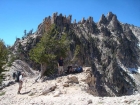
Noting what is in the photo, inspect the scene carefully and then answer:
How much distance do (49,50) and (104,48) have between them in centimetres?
10107

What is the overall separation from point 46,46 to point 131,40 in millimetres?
133253

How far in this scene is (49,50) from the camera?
72.2ft

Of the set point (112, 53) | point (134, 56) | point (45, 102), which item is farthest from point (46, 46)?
point (134, 56)

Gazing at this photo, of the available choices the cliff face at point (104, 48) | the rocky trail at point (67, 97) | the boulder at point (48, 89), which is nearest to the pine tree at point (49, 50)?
the rocky trail at point (67, 97)

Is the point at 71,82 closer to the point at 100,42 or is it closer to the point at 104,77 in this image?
the point at 104,77

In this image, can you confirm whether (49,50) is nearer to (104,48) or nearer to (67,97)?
(67,97)

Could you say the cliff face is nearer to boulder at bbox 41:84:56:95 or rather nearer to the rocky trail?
the rocky trail

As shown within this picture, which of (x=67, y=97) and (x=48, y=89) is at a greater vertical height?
(x=48, y=89)

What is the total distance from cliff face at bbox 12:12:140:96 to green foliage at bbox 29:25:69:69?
172 ft

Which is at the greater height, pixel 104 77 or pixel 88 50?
pixel 88 50

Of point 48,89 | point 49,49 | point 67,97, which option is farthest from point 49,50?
point 67,97

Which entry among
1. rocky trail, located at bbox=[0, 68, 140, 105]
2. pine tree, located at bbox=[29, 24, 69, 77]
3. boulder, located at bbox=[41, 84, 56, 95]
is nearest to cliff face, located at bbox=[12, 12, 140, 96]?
pine tree, located at bbox=[29, 24, 69, 77]

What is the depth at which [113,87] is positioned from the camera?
98250mm

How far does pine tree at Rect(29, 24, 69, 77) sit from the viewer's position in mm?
21109
